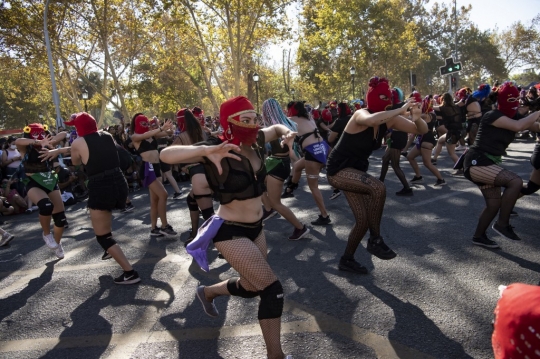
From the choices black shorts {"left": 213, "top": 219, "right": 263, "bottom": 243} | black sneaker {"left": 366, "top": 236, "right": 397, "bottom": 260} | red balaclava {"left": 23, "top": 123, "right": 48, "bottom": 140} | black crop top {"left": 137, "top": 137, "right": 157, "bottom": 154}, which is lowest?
black sneaker {"left": 366, "top": 236, "right": 397, "bottom": 260}

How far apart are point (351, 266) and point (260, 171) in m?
1.94

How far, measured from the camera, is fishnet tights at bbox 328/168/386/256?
13.0 feet

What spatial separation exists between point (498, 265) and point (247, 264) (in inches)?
116

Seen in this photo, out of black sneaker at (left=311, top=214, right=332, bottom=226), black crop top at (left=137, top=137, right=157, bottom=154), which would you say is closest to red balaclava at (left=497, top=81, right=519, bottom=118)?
black sneaker at (left=311, top=214, right=332, bottom=226)

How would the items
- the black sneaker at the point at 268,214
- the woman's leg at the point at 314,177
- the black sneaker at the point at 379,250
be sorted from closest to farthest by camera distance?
the black sneaker at the point at 379,250, the woman's leg at the point at 314,177, the black sneaker at the point at 268,214

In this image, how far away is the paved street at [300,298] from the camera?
3.11 meters

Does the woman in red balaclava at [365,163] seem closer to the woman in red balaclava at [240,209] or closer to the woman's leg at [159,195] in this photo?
the woman in red balaclava at [240,209]

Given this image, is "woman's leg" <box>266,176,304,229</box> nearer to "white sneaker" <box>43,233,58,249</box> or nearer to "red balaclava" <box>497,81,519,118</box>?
"red balaclava" <box>497,81,519,118</box>

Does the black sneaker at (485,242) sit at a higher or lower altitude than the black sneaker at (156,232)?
higher

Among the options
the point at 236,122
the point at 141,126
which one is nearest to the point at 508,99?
the point at 236,122

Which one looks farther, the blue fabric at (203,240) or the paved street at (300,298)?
the paved street at (300,298)

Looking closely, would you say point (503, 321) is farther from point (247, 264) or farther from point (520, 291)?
point (247, 264)

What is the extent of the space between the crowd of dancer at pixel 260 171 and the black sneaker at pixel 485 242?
0.01 m

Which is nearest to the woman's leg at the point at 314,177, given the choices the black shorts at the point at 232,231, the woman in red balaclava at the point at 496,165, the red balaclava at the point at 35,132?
the woman in red balaclava at the point at 496,165
